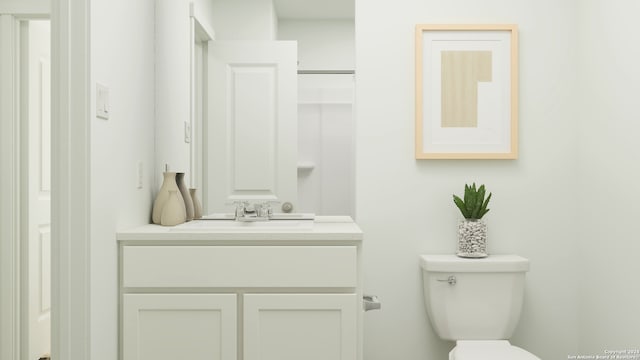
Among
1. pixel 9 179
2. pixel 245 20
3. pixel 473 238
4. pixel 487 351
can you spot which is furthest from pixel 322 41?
pixel 9 179

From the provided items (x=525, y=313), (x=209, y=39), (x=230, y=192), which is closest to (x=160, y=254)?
(x=230, y=192)

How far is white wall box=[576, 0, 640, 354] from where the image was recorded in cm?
193

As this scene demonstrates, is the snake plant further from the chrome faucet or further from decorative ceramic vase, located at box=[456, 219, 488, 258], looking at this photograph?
the chrome faucet

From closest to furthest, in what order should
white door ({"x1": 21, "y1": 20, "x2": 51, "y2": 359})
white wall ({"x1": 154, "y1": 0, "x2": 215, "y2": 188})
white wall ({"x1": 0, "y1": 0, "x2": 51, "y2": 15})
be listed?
white wall ({"x1": 154, "y1": 0, "x2": 215, "y2": 188})
white wall ({"x1": 0, "y1": 0, "x2": 51, "y2": 15})
white door ({"x1": 21, "y1": 20, "x2": 51, "y2": 359})

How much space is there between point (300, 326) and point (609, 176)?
1352 mm

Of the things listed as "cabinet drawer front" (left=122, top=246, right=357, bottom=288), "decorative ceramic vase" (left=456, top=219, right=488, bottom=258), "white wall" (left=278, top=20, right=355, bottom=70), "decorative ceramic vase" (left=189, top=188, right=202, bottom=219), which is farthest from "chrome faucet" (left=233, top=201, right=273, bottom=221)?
"decorative ceramic vase" (left=456, top=219, right=488, bottom=258)

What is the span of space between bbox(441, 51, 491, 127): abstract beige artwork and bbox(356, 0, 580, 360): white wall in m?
0.15

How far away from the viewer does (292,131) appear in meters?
2.25

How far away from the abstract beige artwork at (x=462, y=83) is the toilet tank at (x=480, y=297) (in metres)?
0.62

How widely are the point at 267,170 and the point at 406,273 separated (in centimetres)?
76

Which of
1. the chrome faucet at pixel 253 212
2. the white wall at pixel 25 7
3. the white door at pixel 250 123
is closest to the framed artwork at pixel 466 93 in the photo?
the white door at pixel 250 123

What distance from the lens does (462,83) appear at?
2.30 m

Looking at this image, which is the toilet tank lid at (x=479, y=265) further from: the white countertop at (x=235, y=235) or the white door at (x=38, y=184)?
the white door at (x=38, y=184)

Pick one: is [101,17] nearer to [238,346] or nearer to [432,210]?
[238,346]
